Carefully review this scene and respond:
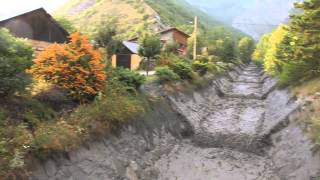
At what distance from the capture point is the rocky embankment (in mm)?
17062

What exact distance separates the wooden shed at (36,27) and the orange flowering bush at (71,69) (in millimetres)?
15501

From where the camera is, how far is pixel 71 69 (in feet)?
65.1

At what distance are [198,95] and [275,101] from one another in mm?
6731

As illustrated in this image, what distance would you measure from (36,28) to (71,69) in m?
18.3

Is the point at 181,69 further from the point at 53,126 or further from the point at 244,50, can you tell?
the point at 244,50

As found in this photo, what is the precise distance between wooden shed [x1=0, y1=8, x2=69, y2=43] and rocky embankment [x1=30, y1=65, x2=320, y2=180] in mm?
12844

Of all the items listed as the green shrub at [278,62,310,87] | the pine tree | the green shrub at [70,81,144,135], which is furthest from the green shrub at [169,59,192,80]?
the green shrub at [70,81,144,135]

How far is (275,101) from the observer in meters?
36.7

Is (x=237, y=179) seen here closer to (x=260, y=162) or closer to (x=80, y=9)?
(x=260, y=162)

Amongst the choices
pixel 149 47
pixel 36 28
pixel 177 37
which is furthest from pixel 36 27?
pixel 177 37

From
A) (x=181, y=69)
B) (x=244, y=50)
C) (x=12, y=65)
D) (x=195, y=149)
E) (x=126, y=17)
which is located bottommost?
Result: (x=244, y=50)

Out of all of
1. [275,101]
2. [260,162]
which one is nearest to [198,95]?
[275,101]

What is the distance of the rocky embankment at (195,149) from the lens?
1706 cm

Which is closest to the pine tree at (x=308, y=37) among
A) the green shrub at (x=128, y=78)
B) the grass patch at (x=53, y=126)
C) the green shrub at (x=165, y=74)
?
the green shrub at (x=165, y=74)
